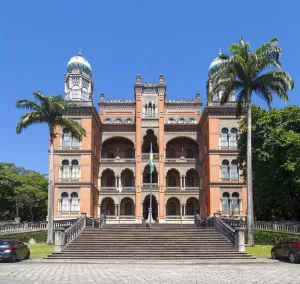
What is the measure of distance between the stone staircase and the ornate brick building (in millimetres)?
19701

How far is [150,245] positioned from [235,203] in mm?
25795

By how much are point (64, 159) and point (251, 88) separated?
26.5 meters

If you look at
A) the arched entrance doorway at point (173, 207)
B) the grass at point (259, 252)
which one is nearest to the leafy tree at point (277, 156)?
the grass at point (259, 252)

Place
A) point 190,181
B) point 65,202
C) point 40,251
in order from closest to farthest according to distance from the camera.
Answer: point 40,251, point 65,202, point 190,181

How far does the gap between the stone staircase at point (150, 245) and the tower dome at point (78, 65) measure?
32739mm

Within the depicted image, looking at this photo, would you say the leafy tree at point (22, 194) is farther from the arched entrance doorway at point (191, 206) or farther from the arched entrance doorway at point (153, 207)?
the arched entrance doorway at point (191, 206)

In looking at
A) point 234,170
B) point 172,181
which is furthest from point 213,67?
point 172,181

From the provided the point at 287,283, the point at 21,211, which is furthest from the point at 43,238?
the point at 21,211

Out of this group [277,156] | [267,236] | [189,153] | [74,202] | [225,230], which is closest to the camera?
[225,230]

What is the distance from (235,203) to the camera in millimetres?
52188

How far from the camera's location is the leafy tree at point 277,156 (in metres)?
36.3

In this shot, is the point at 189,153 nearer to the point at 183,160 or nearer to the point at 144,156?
the point at 183,160

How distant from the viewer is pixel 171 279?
16.1m

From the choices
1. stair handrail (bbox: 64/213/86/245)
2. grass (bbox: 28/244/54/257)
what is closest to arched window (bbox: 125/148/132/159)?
stair handrail (bbox: 64/213/86/245)
